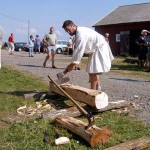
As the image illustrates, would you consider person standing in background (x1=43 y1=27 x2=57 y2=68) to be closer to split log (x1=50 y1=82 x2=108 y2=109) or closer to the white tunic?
the white tunic

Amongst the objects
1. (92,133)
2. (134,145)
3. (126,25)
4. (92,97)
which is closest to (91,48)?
(92,97)

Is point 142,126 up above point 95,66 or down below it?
below

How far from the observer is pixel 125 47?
1287 inches

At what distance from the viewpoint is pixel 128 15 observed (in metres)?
34.5

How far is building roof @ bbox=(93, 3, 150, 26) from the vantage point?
3215cm

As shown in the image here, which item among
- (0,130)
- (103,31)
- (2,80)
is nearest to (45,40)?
(2,80)

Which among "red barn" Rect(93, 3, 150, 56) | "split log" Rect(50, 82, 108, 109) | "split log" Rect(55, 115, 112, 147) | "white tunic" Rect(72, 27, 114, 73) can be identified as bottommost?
"split log" Rect(55, 115, 112, 147)

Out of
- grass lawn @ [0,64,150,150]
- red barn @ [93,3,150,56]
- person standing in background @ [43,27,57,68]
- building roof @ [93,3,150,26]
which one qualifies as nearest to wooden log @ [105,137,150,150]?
grass lawn @ [0,64,150,150]

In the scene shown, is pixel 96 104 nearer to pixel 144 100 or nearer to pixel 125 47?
pixel 144 100

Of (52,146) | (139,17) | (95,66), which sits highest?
(139,17)

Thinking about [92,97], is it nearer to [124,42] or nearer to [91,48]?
[91,48]

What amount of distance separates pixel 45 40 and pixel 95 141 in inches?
420

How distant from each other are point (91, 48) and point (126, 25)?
26.1 meters

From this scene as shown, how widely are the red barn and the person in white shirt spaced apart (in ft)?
76.5
